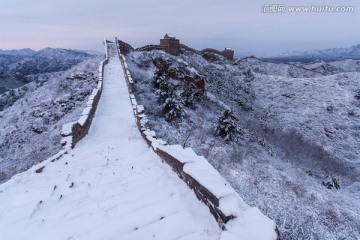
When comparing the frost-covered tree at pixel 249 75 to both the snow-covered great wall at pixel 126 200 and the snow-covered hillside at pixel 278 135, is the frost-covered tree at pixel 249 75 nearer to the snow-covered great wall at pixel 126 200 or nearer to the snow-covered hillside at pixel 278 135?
the snow-covered hillside at pixel 278 135

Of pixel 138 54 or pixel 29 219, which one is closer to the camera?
pixel 29 219

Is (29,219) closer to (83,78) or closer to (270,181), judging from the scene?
(270,181)

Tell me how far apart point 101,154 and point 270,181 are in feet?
26.3

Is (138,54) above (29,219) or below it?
above

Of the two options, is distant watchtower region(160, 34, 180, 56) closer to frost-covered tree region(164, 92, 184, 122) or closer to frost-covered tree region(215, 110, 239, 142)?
frost-covered tree region(164, 92, 184, 122)

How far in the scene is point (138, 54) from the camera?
28391 mm

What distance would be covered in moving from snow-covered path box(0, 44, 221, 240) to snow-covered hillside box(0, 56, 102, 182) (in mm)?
6785

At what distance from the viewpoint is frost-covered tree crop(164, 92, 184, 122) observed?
16172 millimetres

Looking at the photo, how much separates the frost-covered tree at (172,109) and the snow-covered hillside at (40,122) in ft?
20.1

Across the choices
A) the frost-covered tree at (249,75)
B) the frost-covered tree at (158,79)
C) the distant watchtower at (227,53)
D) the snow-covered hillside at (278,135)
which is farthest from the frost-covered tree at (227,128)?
the distant watchtower at (227,53)

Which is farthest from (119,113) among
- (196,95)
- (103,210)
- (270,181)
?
(196,95)

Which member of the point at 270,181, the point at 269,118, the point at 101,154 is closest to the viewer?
the point at 101,154

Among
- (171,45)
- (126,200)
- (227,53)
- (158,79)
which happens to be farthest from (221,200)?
(227,53)

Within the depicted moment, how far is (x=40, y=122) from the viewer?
15.5 meters
